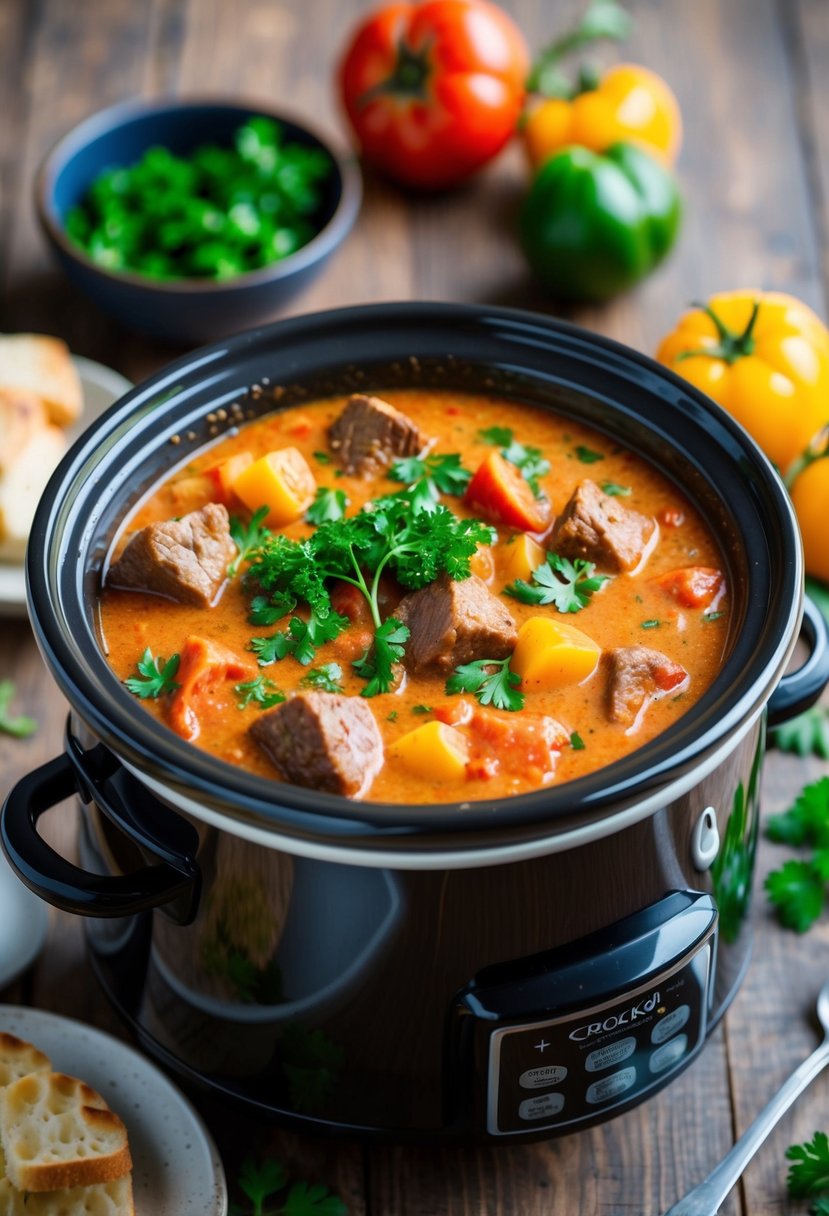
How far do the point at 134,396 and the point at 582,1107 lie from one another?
1.48m

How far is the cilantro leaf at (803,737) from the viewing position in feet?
11.0

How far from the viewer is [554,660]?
2.46 metres

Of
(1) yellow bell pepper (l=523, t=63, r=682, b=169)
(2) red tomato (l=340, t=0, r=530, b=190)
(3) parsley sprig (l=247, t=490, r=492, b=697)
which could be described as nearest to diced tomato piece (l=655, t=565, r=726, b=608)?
(3) parsley sprig (l=247, t=490, r=492, b=697)

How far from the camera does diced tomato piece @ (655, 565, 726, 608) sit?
2.61 m

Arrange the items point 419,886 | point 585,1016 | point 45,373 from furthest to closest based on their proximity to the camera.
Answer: point 45,373 < point 585,1016 < point 419,886

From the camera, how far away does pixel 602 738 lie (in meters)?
2.38

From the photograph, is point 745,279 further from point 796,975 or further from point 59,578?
point 59,578

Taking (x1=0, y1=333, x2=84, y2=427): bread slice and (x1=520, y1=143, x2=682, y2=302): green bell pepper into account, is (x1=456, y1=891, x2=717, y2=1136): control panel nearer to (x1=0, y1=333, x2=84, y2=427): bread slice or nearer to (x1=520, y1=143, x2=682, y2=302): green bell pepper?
(x1=0, y1=333, x2=84, y2=427): bread slice

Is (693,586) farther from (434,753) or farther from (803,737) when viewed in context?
(803,737)

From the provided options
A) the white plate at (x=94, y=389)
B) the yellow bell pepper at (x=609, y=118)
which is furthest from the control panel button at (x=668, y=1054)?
the yellow bell pepper at (x=609, y=118)

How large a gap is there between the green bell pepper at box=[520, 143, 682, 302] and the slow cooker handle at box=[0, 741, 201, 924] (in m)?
2.38

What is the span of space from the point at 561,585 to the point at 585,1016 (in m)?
0.76

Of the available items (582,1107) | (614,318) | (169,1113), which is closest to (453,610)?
(582,1107)

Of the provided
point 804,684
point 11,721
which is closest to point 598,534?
point 804,684
